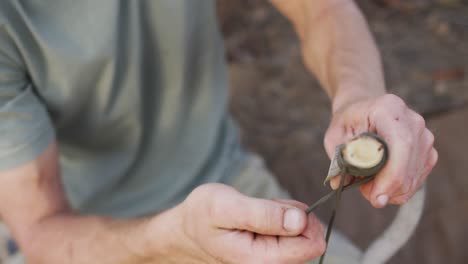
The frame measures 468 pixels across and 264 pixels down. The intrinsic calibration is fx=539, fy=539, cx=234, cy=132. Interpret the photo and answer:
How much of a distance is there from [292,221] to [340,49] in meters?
0.53

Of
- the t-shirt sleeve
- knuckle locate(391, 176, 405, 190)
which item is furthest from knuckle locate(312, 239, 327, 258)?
the t-shirt sleeve

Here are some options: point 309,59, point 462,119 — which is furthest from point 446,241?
point 309,59

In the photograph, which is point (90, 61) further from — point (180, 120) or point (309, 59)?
point (309, 59)

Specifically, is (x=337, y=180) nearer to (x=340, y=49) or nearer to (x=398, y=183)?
(x=398, y=183)

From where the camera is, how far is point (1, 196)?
3.01ft

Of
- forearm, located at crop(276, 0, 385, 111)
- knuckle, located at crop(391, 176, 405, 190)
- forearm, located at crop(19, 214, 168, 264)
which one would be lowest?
forearm, located at crop(19, 214, 168, 264)

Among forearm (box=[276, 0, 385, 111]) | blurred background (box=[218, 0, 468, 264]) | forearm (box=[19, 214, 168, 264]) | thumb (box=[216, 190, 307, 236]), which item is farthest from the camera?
blurred background (box=[218, 0, 468, 264])

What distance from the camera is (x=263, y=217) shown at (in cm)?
62

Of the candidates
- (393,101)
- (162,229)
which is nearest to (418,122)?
(393,101)

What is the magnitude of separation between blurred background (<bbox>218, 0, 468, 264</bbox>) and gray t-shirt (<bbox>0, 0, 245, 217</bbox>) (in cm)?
40

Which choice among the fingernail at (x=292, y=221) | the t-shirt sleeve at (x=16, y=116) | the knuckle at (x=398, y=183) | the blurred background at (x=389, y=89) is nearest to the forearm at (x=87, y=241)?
the t-shirt sleeve at (x=16, y=116)

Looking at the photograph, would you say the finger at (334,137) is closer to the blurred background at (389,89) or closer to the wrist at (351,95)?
the wrist at (351,95)

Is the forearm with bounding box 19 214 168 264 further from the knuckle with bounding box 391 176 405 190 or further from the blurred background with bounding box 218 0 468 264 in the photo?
the blurred background with bounding box 218 0 468 264

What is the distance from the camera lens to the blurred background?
1403 mm
